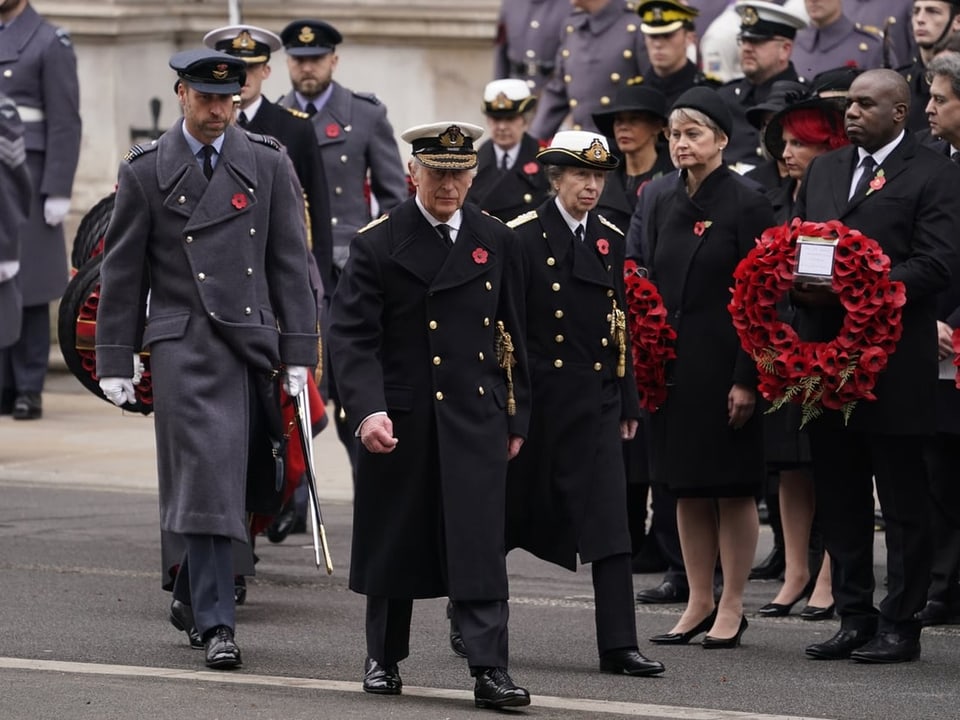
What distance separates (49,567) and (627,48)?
5320mm

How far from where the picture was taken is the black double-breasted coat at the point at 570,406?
927 cm

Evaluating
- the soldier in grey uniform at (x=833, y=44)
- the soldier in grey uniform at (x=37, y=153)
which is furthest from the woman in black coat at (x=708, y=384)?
the soldier in grey uniform at (x=37, y=153)

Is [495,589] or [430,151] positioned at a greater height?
[430,151]

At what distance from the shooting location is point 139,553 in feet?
38.8

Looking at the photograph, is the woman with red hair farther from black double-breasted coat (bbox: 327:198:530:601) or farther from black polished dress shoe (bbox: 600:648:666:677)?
black double-breasted coat (bbox: 327:198:530:601)

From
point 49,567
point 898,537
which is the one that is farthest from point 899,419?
point 49,567

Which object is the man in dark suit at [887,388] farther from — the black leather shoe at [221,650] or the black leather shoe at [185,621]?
the black leather shoe at [185,621]

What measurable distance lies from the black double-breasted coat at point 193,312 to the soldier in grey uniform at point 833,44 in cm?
519

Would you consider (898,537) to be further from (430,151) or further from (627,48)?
(627,48)

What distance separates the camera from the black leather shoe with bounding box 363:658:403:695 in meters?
8.70

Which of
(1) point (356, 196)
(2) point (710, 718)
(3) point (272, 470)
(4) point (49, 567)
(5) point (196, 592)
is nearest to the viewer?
(2) point (710, 718)

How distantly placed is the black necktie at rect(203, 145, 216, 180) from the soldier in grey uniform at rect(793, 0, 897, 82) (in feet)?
16.8

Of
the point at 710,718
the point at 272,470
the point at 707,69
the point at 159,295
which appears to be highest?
the point at 707,69

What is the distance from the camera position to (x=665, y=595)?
1090 centimetres
